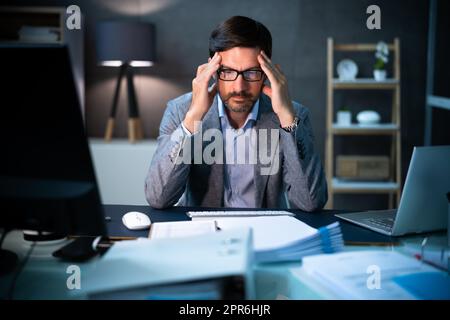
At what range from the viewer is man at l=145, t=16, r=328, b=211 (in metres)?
1.46

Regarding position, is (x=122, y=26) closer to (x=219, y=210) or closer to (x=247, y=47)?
(x=247, y=47)

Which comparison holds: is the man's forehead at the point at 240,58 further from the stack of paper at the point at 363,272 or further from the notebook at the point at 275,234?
the stack of paper at the point at 363,272

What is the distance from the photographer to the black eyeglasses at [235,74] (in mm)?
1520

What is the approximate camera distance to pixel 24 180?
735mm

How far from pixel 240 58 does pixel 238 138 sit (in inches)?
10.4

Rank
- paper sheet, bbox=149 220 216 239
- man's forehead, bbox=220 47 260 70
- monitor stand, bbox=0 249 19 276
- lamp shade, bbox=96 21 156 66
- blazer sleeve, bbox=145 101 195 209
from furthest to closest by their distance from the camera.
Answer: lamp shade, bbox=96 21 156 66, man's forehead, bbox=220 47 260 70, blazer sleeve, bbox=145 101 195 209, paper sheet, bbox=149 220 216 239, monitor stand, bbox=0 249 19 276

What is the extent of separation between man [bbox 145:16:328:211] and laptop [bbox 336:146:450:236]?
0.32 meters

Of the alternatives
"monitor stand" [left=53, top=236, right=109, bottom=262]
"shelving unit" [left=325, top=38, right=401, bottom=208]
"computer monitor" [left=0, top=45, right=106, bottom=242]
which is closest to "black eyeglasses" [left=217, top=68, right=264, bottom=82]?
"monitor stand" [left=53, top=236, right=109, bottom=262]

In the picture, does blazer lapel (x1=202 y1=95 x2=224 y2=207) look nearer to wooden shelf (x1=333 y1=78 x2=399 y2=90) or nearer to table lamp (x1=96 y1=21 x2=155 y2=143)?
table lamp (x1=96 y1=21 x2=155 y2=143)

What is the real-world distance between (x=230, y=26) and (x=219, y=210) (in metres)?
0.56

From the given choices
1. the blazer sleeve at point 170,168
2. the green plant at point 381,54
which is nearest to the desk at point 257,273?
the blazer sleeve at point 170,168

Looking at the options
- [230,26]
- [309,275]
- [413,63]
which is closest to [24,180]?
[309,275]

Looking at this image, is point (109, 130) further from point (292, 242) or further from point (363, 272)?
point (363, 272)
